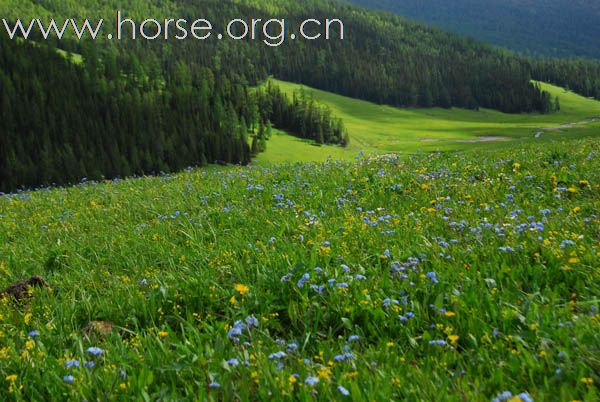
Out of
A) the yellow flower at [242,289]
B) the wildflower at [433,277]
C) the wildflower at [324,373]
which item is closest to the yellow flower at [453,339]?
the wildflower at [433,277]

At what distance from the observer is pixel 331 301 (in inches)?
172

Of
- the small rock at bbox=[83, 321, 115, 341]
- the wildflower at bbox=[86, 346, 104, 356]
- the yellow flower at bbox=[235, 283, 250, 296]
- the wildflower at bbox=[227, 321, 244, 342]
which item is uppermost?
the wildflower at bbox=[227, 321, 244, 342]

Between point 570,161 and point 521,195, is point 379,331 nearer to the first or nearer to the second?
point 521,195

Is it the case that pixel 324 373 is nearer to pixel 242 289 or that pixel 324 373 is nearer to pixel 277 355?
pixel 277 355

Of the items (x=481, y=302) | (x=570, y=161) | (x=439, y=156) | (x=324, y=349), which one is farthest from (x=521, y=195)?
(x=439, y=156)

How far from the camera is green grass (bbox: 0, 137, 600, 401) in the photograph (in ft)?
10.2

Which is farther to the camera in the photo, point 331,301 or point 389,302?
point 331,301

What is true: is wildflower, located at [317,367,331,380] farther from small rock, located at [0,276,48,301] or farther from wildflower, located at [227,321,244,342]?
small rock, located at [0,276,48,301]

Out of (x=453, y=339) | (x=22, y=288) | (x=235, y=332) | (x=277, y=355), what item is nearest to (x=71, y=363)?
(x=235, y=332)

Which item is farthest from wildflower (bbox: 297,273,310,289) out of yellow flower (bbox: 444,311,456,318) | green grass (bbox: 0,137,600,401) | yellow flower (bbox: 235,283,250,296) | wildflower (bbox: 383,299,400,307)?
yellow flower (bbox: 444,311,456,318)

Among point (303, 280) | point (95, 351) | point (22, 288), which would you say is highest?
point (303, 280)

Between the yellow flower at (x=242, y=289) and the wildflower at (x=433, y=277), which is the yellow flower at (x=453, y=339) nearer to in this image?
the wildflower at (x=433, y=277)

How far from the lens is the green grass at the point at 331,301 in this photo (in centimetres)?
312

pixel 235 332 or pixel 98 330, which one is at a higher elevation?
pixel 235 332
